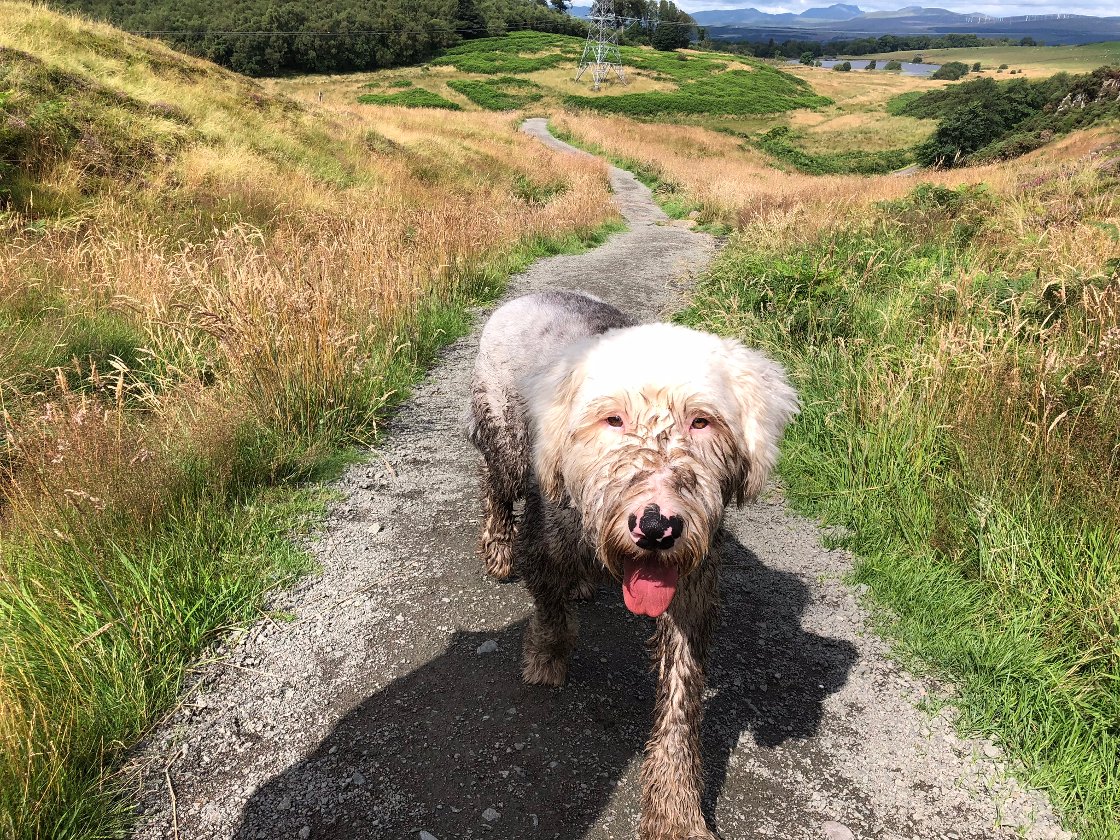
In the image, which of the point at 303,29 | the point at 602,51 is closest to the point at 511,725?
the point at 602,51

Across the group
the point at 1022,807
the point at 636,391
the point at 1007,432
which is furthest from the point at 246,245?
the point at 1022,807

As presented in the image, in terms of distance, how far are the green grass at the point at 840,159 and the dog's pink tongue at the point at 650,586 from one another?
3882cm

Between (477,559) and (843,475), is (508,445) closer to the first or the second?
(477,559)

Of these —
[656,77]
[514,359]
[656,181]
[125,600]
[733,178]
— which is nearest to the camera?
[125,600]

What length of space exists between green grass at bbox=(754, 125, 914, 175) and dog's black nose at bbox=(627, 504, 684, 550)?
38898mm

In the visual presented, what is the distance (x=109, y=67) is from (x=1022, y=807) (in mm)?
21731

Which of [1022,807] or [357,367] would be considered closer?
[1022,807]

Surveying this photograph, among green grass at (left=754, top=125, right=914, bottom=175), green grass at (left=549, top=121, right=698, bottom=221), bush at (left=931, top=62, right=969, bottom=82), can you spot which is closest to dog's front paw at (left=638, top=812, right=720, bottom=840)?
green grass at (left=549, top=121, right=698, bottom=221)

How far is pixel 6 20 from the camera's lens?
15148 mm

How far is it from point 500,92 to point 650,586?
64.2m

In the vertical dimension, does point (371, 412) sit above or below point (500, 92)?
below

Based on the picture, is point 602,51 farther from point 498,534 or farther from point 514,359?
point 498,534

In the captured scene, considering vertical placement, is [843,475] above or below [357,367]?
below

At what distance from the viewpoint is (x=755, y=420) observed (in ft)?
7.36
